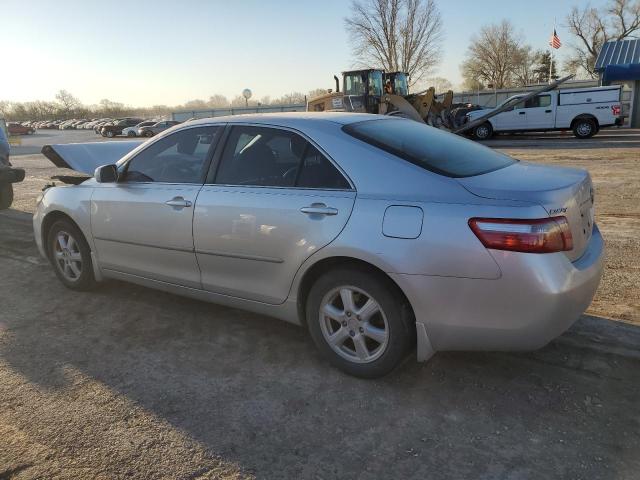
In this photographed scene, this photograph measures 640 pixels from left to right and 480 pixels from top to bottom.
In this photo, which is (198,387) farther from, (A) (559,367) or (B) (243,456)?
(A) (559,367)

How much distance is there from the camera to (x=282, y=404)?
2975 millimetres

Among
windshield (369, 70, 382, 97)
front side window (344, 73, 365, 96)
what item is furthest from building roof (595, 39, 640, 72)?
front side window (344, 73, 365, 96)

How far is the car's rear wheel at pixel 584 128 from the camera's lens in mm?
21284

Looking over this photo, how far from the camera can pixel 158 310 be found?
4414 mm

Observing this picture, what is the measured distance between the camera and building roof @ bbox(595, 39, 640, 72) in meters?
28.1

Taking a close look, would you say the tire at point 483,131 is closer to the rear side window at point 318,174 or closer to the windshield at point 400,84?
the windshield at point 400,84

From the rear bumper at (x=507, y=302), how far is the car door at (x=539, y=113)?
69.9 ft

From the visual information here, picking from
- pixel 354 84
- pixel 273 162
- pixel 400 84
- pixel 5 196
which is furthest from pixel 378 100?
pixel 273 162

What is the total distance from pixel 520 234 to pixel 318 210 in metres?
Result: 1.12

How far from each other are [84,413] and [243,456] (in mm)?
1020

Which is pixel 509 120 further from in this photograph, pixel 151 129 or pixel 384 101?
pixel 151 129

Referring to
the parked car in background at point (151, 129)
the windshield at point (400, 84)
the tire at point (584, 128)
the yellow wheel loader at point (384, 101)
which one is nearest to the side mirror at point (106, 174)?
the yellow wheel loader at point (384, 101)

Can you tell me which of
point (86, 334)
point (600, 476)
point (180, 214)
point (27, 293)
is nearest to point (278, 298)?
point (180, 214)

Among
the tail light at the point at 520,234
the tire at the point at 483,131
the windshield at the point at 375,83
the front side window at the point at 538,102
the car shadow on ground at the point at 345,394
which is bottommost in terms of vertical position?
the car shadow on ground at the point at 345,394
